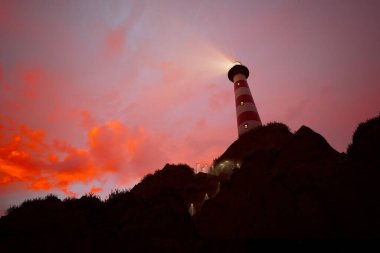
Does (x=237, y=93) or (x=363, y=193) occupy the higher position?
(x=237, y=93)

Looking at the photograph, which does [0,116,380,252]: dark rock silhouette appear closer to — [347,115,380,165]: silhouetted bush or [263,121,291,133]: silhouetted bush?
[347,115,380,165]: silhouetted bush

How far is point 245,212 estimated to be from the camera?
34.2ft

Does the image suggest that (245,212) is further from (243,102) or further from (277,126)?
(243,102)

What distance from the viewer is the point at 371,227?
8.12 meters

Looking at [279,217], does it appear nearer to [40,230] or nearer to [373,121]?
[373,121]

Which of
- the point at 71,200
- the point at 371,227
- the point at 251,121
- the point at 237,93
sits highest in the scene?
the point at 237,93

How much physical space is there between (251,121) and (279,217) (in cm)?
2216

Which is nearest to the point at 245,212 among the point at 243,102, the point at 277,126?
the point at 277,126

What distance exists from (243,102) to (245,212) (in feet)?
81.4

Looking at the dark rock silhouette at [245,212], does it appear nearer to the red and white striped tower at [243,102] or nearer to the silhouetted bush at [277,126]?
the silhouetted bush at [277,126]

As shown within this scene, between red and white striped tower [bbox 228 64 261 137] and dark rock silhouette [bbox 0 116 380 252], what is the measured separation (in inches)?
685

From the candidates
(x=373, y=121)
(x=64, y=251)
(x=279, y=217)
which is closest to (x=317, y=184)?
(x=279, y=217)

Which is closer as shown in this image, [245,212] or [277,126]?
[245,212]

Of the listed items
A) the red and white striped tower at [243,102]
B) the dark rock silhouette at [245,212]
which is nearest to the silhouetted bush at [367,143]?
the dark rock silhouette at [245,212]
